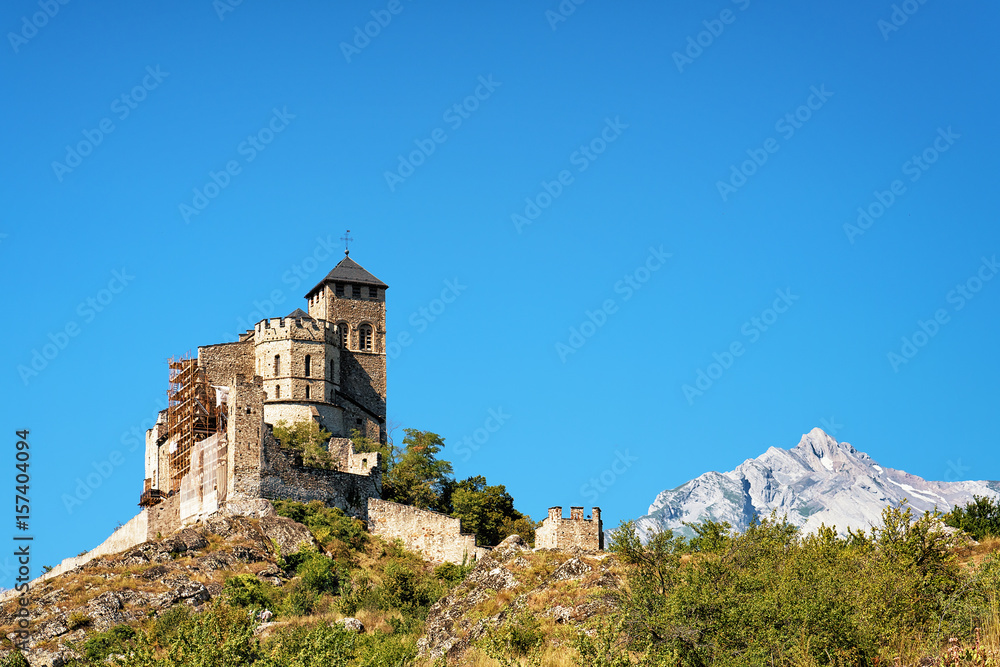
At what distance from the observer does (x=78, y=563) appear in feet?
219

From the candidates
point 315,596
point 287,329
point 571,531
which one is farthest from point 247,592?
point 287,329

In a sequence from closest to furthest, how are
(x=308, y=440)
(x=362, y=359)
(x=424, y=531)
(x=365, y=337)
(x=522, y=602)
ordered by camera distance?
(x=522, y=602) → (x=424, y=531) → (x=308, y=440) → (x=362, y=359) → (x=365, y=337)

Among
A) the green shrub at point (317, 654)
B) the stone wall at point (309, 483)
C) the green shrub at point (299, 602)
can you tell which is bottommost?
the green shrub at point (317, 654)

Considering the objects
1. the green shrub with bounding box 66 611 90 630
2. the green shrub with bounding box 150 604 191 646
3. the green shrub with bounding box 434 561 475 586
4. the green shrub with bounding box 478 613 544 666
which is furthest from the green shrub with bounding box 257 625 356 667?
the green shrub with bounding box 434 561 475 586

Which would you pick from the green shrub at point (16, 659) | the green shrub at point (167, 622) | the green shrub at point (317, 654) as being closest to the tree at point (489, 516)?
the green shrub at point (167, 622)

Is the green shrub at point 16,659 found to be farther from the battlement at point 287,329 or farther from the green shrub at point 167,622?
the battlement at point 287,329

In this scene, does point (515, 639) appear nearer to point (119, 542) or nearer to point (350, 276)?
point (119, 542)

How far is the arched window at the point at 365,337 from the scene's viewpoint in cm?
8188

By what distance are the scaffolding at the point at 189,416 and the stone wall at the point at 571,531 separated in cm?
2634

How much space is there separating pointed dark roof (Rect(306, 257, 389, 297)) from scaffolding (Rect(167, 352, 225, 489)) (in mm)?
10619

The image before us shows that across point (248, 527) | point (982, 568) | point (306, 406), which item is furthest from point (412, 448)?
point (982, 568)

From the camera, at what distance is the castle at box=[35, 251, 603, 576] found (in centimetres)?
6231

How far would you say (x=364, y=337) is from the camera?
8219 centimetres

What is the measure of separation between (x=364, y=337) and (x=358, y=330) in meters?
0.58
